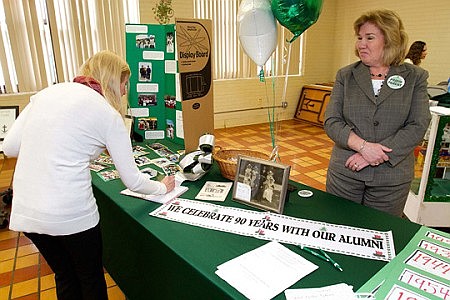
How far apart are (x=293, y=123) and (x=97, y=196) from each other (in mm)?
5227

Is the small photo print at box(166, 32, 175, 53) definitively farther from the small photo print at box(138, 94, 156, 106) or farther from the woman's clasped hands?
the woman's clasped hands

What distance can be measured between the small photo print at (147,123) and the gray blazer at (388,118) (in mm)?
1366

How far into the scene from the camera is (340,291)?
91 cm

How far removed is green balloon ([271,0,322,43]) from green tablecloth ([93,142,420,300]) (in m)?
0.77

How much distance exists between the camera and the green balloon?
143 centimetres

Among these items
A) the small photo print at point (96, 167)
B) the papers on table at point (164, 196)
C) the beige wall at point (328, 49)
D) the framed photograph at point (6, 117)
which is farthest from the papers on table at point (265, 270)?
the beige wall at point (328, 49)

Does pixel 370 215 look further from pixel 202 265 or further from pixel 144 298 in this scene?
pixel 144 298

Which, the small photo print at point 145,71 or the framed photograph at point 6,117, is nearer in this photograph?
the small photo print at point 145,71

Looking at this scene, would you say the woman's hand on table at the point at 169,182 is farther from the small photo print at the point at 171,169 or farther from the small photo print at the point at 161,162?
the small photo print at the point at 161,162

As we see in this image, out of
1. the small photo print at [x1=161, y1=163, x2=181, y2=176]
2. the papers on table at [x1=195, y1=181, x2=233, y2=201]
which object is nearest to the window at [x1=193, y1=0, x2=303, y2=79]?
the small photo print at [x1=161, y1=163, x2=181, y2=176]

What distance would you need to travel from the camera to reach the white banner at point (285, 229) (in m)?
1.12

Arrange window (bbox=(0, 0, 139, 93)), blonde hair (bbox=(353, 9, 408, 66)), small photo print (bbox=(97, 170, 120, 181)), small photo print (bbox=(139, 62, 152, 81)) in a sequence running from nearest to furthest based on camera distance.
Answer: blonde hair (bbox=(353, 9, 408, 66)), small photo print (bbox=(97, 170, 120, 181)), small photo print (bbox=(139, 62, 152, 81)), window (bbox=(0, 0, 139, 93))

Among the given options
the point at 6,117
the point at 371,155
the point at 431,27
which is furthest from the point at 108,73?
the point at 431,27

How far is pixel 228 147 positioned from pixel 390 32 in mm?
3448
